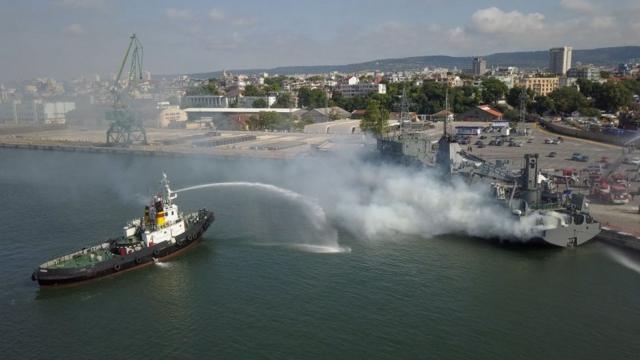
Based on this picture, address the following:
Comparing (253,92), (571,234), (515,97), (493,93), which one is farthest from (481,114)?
(571,234)

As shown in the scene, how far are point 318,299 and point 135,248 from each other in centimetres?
851

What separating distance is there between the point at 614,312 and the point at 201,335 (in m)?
12.9

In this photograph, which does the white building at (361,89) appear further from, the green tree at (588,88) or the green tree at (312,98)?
the green tree at (588,88)

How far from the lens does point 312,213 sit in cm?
2944

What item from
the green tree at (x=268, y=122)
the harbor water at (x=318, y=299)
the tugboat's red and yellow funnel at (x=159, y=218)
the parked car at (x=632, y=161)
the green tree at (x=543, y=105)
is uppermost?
the green tree at (x=543, y=105)

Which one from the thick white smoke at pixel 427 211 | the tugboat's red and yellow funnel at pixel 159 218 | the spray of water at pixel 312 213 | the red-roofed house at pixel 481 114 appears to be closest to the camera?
the tugboat's red and yellow funnel at pixel 159 218

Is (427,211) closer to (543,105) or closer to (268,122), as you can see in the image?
(268,122)

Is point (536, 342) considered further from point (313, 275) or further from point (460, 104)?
point (460, 104)

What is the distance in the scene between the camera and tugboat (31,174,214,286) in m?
20.1

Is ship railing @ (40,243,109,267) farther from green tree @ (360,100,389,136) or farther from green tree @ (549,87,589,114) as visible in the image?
green tree @ (549,87,589,114)

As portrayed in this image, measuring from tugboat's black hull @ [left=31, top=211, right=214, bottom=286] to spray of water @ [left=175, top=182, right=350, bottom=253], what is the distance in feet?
15.3

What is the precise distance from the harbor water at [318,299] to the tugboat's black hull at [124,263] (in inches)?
14.6

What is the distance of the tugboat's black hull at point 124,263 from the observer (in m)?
19.8

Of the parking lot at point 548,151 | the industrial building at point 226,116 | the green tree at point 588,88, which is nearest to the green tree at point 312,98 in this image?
the industrial building at point 226,116
